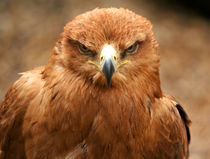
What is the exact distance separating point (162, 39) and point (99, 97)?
4.73m

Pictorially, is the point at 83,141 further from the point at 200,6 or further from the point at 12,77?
the point at 200,6

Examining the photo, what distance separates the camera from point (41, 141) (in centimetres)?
309

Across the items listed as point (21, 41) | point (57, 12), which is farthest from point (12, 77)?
point (57, 12)

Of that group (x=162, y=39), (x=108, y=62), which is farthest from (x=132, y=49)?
(x=162, y=39)

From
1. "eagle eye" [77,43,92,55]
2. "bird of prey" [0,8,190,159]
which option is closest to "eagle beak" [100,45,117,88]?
"bird of prey" [0,8,190,159]

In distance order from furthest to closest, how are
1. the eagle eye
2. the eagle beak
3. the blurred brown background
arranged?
the blurred brown background, the eagle eye, the eagle beak

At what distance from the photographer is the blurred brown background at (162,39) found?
665 cm

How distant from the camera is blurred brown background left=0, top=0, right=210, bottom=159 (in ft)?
21.8

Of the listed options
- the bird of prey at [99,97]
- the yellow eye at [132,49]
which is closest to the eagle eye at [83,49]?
the bird of prey at [99,97]

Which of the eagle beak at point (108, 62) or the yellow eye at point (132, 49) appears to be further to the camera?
the yellow eye at point (132, 49)

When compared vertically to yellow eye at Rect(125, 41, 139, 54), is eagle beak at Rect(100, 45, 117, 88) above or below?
below

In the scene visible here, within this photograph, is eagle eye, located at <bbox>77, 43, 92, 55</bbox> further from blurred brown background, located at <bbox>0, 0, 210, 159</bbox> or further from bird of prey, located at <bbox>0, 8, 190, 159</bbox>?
blurred brown background, located at <bbox>0, 0, 210, 159</bbox>

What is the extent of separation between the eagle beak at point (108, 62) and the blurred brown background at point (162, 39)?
3970 mm

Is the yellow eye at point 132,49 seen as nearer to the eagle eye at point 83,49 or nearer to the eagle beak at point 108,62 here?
the eagle beak at point 108,62
